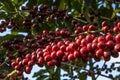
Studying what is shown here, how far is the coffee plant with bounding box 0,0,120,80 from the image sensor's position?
90.9 inches

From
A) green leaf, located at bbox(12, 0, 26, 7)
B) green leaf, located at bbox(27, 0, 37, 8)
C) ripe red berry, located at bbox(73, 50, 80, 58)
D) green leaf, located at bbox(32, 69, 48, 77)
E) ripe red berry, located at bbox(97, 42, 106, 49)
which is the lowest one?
ripe red berry, located at bbox(97, 42, 106, 49)

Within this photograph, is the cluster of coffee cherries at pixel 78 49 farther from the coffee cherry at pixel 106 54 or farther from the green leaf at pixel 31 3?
the green leaf at pixel 31 3

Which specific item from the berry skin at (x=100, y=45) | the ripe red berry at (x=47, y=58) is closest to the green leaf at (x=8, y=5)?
the ripe red berry at (x=47, y=58)

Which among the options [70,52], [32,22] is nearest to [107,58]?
[70,52]

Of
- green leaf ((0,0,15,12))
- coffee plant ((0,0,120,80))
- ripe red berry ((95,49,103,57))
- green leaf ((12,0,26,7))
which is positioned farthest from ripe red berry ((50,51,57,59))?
green leaf ((12,0,26,7))

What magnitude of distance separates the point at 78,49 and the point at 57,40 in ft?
1.15

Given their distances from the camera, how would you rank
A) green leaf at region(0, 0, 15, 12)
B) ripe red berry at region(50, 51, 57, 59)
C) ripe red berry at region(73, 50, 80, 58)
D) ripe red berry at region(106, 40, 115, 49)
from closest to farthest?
ripe red berry at region(106, 40, 115, 49) → ripe red berry at region(73, 50, 80, 58) → ripe red berry at region(50, 51, 57, 59) → green leaf at region(0, 0, 15, 12)

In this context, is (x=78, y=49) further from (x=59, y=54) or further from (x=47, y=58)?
(x=47, y=58)

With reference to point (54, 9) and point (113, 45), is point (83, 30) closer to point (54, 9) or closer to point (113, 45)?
point (113, 45)

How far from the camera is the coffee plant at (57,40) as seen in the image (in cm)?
231

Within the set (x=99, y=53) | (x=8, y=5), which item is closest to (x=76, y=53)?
(x=99, y=53)

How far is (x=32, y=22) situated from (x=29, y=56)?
125cm

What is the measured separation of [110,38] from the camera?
7.39 feet

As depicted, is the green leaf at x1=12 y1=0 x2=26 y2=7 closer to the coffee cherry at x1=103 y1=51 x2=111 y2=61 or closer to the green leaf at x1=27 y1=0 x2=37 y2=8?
the green leaf at x1=27 y1=0 x2=37 y2=8
